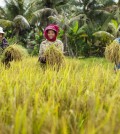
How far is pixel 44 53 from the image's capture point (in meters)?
3.92

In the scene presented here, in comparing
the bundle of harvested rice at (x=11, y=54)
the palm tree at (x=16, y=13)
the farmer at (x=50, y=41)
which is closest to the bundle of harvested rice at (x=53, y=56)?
the farmer at (x=50, y=41)

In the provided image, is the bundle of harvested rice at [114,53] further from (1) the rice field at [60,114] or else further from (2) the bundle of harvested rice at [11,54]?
(1) the rice field at [60,114]

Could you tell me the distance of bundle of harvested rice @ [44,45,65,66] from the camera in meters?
3.84

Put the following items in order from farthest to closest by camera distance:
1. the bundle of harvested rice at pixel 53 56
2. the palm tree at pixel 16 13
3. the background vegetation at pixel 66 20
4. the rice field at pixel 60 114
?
the palm tree at pixel 16 13
the background vegetation at pixel 66 20
the bundle of harvested rice at pixel 53 56
the rice field at pixel 60 114

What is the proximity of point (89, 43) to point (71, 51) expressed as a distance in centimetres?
139

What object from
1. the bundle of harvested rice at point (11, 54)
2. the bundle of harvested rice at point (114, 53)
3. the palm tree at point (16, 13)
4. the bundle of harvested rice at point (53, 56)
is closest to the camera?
the bundle of harvested rice at point (53, 56)

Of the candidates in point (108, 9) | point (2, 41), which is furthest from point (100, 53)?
point (2, 41)

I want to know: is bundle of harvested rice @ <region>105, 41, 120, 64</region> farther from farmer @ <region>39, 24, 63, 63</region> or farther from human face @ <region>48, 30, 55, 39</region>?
human face @ <region>48, 30, 55, 39</region>

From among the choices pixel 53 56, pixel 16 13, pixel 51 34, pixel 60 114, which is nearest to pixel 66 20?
pixel 16 13

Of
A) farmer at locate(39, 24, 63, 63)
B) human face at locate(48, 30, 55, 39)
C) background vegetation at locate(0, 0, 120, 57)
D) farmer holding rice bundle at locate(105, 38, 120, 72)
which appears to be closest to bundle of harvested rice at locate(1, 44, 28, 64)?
farmer at locate(39, 24, 63, 63)

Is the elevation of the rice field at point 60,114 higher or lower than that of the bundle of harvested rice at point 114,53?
higher

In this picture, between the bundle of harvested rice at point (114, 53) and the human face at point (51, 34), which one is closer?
the bundle of harvested rice at point (114, 53)

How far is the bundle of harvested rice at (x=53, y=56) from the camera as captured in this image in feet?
12.6

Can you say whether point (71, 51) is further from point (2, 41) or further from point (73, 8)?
point (2, 41)
